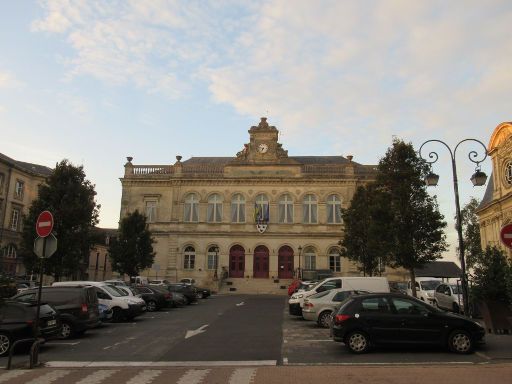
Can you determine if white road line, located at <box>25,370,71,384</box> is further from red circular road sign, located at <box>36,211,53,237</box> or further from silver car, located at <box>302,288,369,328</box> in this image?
silver car, located at <box>302,288,369,328</box>

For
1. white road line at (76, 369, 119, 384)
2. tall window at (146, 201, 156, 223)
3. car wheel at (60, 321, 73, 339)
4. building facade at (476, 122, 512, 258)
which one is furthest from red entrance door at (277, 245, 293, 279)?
white road line at (76, 369, 119, 384)

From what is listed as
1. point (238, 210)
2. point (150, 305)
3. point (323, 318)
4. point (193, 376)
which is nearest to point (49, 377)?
point (193, 376)

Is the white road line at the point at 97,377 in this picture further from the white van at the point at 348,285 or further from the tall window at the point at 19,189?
the tall window at the point at 19,189

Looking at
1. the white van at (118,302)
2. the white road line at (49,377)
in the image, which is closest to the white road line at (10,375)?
the white road line at (49,377)

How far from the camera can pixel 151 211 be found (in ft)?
173

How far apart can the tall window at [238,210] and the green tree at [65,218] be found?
76.7 feet

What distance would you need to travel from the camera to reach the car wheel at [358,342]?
11.9m

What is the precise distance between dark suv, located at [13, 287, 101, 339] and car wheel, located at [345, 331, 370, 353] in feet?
29.1

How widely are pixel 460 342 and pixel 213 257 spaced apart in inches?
1598

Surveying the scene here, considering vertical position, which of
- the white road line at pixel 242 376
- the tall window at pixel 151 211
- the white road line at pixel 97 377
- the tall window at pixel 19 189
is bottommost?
the white road line at pixel 97 377

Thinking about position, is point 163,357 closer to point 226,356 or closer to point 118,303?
point 226,356

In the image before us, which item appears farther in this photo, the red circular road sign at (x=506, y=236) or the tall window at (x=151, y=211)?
the tall window at (x=151, y=211)

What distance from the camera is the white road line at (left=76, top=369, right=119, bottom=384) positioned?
918cm

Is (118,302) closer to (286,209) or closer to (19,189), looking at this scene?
(286,209)
